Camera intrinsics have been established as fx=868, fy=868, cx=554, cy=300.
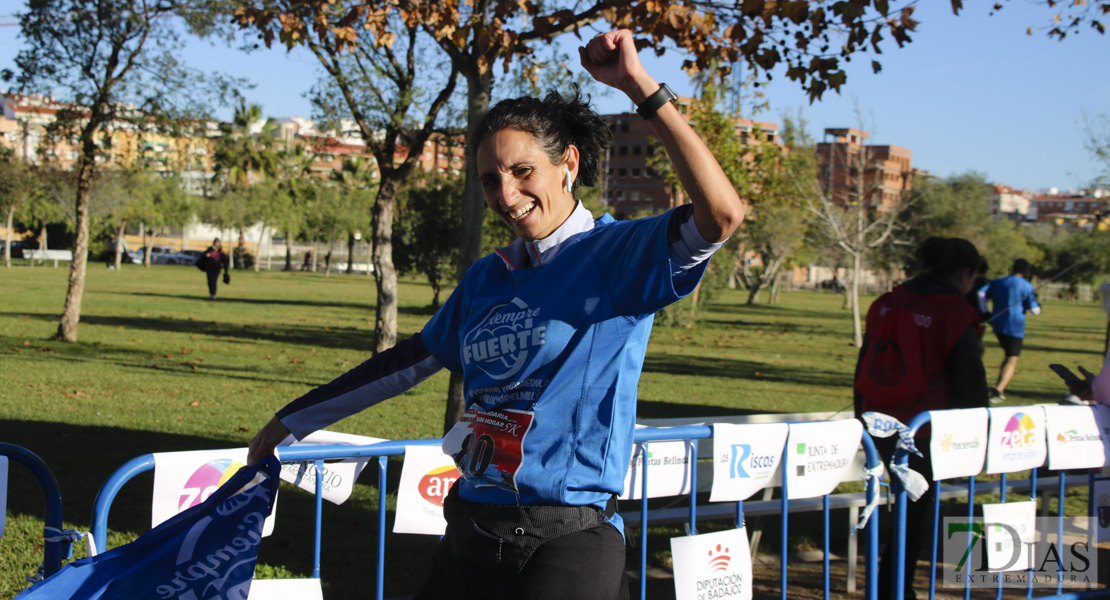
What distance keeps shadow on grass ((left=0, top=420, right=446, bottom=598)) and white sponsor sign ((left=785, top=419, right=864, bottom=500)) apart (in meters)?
2.30

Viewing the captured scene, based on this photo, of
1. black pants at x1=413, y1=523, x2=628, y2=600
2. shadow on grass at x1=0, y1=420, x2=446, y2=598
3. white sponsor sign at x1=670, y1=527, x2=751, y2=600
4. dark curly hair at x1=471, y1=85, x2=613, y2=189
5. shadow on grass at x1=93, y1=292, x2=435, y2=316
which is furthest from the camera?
shadow on grass at x1=93, y1=292, x2=435, y2=316

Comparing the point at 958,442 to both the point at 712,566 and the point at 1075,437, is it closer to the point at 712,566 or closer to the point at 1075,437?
the point at 1075,437

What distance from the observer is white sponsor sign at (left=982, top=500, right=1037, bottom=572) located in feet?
13.7

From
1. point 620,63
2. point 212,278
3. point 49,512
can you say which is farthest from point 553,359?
point 212,278

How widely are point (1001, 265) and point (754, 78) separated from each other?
197 ft

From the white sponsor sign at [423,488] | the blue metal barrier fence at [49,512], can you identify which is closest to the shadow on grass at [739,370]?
the white sponsor sign at [423,488]

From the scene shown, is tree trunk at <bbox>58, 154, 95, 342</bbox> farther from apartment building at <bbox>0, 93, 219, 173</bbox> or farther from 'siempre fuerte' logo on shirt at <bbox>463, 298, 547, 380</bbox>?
'siempre fuerte' logo on shirt at <bbox>463, 298, 547, 380</bbox>

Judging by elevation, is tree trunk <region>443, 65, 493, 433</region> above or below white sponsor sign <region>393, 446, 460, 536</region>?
above

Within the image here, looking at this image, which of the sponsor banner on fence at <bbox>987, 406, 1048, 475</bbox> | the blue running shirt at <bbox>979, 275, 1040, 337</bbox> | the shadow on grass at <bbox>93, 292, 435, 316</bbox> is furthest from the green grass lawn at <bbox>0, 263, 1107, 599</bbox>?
the sponsor banner on fence at <bbox>987, 406, 1048, 475</bbox>

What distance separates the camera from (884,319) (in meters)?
4.70

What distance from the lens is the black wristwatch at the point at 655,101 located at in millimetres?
1776

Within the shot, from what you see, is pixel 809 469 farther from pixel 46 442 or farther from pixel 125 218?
pixel 125 218

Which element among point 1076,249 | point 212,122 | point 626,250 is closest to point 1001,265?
point 1076,249

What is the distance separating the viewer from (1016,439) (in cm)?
430
